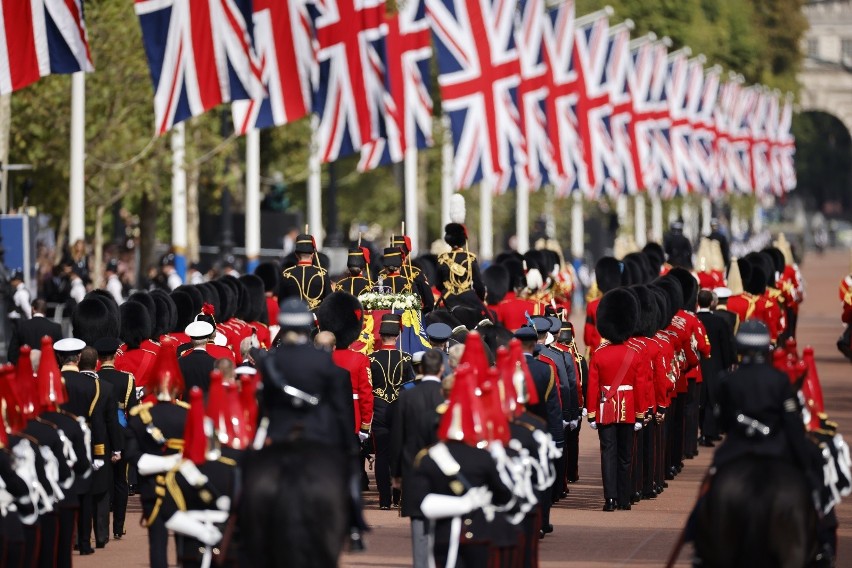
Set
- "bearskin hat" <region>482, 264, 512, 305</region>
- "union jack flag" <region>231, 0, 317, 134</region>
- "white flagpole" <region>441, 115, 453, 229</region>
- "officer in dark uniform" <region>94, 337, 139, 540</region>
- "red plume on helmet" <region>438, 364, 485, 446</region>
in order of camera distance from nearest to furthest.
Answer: "red plume on helmet" <region>438, 364, 485, 446</region> → "officer in dark uniform" <region>94, 337, 139, 540</region> → "bearskin hat" <region>482, 264, 512, 305</region> → "union jack flag" <region>231, 0, 317, 134</region> → "white flagpole" <region>441, 115, 453, 229</region>

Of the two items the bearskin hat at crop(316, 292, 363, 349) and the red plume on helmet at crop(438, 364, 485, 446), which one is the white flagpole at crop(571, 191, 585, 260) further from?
the red plume on helmet at crop(438, 364, 485, 446)

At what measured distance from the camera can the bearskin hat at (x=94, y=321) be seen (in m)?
17.7

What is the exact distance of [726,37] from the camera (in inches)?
3445

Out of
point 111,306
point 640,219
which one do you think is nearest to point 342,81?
point 111,306

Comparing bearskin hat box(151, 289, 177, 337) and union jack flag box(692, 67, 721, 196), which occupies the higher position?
union jack flag box(692, 67, 721, 196)

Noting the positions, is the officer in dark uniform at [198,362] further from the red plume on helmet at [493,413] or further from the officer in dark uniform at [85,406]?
the red plume on helmet at [493,413]

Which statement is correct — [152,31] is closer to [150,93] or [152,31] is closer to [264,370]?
[150,93]

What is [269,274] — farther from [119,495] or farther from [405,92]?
[119,495]

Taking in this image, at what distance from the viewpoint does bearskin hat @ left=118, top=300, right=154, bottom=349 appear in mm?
17672

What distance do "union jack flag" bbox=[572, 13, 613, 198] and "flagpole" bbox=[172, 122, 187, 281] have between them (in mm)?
11866

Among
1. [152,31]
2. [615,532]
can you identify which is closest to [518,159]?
[152,31]

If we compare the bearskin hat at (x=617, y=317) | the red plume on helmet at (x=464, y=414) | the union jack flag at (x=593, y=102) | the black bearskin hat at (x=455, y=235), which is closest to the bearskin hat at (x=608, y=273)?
the black bearskin hat at (x=455, y=235)

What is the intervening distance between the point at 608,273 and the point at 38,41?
21.1ft

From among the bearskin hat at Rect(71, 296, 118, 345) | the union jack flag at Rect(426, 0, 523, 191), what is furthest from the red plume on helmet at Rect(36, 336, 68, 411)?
the union jack flag at Rect(426, 0, 523, 191)
